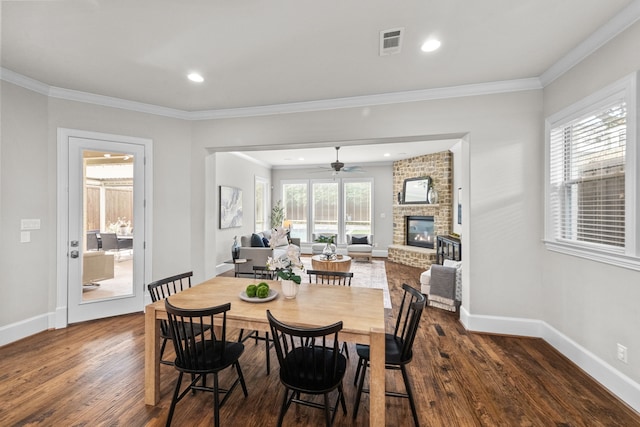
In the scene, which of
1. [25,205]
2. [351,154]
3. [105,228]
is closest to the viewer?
[25,205]

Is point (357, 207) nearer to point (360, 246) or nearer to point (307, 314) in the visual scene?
point (360, 246)

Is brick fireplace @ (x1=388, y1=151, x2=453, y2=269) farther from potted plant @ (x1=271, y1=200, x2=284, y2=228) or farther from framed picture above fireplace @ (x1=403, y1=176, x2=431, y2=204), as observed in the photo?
potted plant @ (x1=271, y1=200, x2=284, y2=228)

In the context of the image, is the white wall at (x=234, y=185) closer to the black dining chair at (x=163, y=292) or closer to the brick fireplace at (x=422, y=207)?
the black dining chair at (x=163, y=292)

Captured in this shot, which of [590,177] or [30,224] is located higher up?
[590,177]

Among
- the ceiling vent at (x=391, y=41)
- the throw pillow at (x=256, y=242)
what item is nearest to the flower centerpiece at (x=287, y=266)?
the ceiling vent at (x=391, y=41)

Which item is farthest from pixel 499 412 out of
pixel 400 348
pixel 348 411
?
pixel 348 411

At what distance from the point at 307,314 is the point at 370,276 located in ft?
14.4

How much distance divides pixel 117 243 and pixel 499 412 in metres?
4.44

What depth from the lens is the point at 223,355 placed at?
75.4 inches

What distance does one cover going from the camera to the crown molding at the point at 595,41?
2021mm

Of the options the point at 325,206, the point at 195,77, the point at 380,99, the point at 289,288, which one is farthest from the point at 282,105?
the point at 325,206

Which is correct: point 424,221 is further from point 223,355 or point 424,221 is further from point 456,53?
point 223,355

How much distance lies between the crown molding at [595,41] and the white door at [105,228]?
496 centimetres

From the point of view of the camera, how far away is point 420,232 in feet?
25.0
